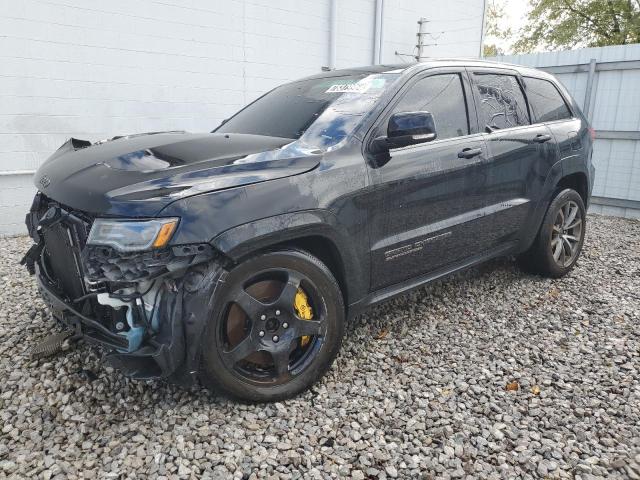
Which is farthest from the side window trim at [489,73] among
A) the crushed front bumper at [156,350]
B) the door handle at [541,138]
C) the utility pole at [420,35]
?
the utility pole at [420,35]

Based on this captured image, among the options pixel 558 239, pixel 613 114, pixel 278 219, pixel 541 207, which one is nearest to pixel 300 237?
pixel 278 219

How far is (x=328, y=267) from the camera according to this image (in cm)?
267

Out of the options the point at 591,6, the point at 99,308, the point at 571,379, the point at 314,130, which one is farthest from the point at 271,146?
the point at 591,6

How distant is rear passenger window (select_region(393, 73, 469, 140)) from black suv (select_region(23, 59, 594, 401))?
0.04 feet

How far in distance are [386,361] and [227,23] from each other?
5.39 meters

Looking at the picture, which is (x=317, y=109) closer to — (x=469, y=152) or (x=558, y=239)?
(x=469, y=152)

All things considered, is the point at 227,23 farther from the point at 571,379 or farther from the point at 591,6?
the point at 591,6

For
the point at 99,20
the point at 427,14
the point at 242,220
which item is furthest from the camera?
the point at 427,14

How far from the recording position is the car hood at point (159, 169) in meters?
2.11

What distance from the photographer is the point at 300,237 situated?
7.94 ft

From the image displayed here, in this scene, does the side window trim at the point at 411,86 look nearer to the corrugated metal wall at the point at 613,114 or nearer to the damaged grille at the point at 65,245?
the damaged grille at the point at 65,245

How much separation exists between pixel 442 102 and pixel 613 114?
578 cm

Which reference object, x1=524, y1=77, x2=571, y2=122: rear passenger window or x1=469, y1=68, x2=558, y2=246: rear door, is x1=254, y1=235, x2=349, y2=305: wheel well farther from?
→ x1=524, y1=77, x2=571, y2=122: rear passenger window

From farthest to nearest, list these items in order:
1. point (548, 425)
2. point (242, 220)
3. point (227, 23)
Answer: point (227, 23)
point (548, 425)
point (242, 220)
